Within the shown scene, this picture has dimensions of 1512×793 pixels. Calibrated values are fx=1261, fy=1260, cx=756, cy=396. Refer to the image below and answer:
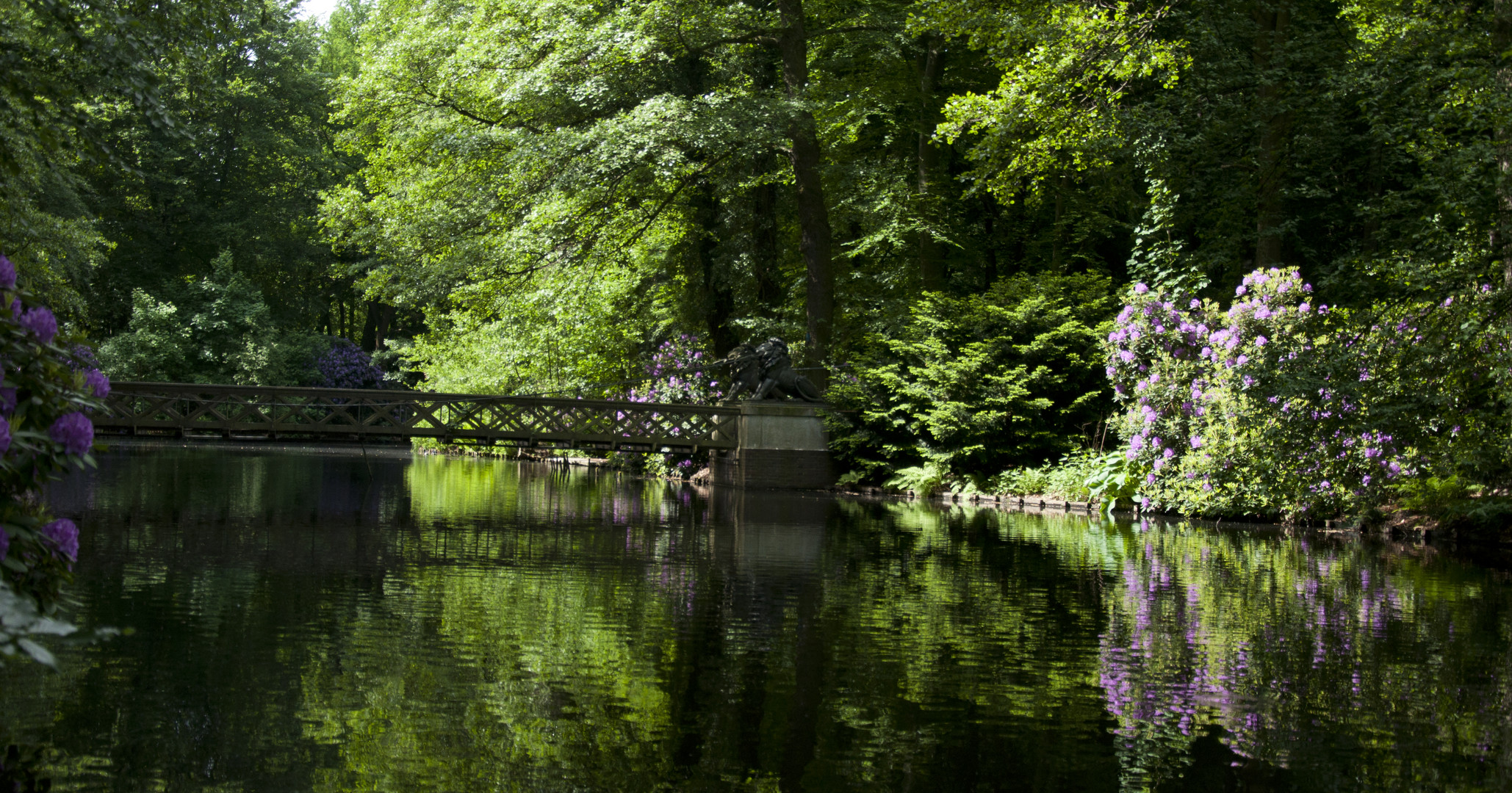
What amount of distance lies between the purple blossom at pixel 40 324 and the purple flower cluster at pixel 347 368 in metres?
43.4

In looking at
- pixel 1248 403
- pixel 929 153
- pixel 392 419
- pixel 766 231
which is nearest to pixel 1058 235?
pixel 929 153

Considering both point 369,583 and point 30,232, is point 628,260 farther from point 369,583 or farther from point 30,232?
point 369,583

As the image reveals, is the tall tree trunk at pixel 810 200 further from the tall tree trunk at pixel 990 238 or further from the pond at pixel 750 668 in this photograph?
the pond at pixel 750 668

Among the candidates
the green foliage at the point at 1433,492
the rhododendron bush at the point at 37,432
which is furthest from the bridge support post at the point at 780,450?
the rhododendron bush at the point at 37,432

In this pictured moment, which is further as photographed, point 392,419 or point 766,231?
point 766,231

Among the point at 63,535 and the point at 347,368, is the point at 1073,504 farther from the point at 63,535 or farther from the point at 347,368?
the point at 347,368

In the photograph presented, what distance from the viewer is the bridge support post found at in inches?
1001

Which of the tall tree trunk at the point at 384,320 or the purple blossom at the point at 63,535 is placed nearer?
the purple blossom at the point at 63,535

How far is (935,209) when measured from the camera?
88.6 ft

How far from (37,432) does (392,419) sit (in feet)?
62.5

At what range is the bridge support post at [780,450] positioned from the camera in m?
25.4

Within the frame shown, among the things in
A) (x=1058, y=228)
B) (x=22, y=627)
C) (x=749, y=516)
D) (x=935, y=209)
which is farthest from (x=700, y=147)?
(x=22, y=627)

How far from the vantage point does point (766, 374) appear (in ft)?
85.0

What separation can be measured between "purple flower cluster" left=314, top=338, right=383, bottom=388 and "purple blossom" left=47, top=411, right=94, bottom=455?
43574 millimetres
